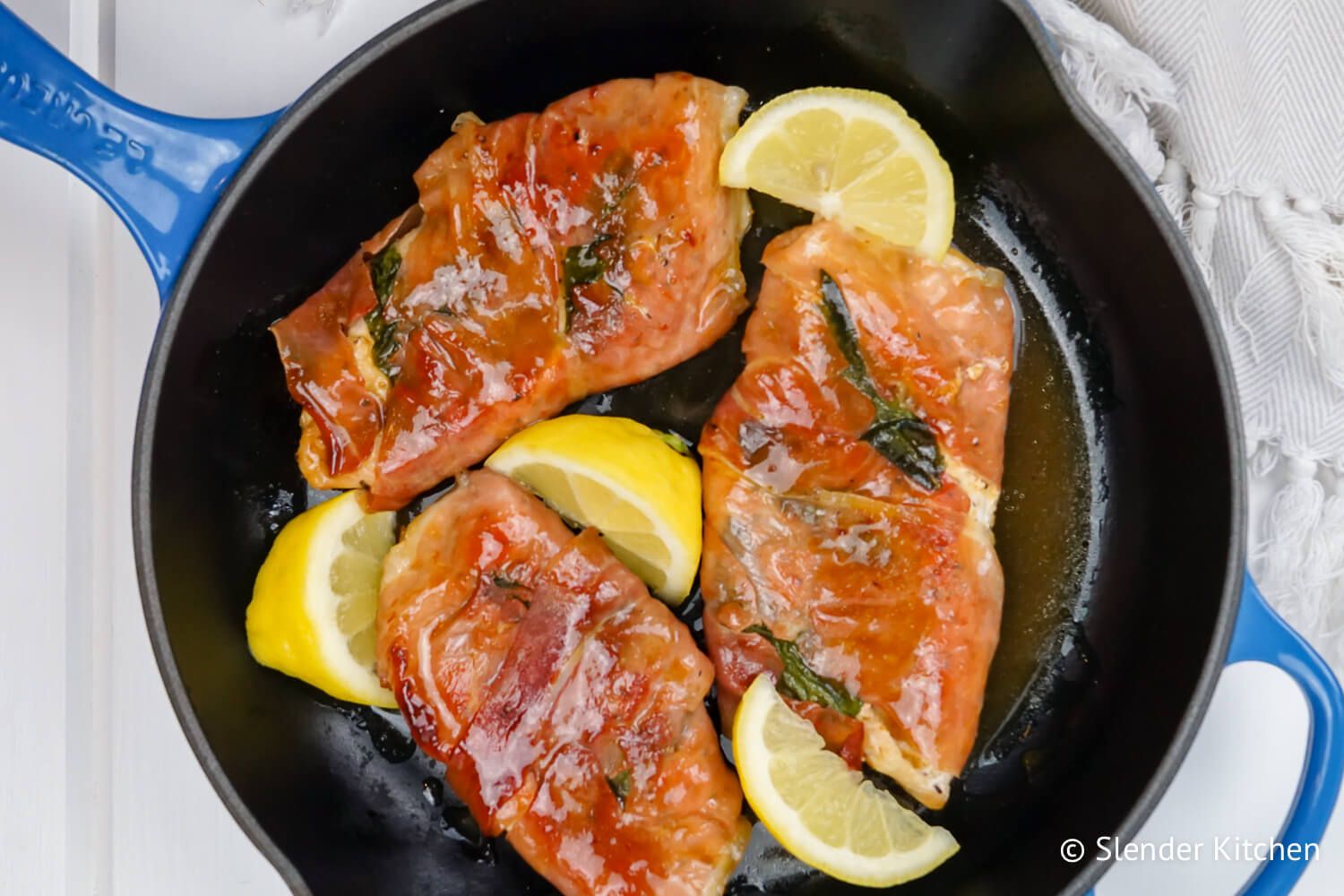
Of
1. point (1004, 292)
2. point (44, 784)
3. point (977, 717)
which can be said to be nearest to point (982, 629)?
point (977, 717)

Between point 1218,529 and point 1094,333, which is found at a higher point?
point 1094,333

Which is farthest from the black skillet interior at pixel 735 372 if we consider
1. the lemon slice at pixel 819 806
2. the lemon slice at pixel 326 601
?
the lemon slice at pixel 819 806

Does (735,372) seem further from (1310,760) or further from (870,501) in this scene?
(1310,760)

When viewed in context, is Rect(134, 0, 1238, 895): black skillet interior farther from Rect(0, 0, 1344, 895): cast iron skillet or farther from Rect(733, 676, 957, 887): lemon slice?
Rect(733, 676, 957, 887): lemon slice

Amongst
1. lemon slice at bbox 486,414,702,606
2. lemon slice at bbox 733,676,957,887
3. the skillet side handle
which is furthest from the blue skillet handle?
the skillet side handle

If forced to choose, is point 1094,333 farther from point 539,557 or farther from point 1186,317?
point 539,557

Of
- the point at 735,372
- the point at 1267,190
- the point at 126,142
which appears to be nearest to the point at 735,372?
the point at 735,372
